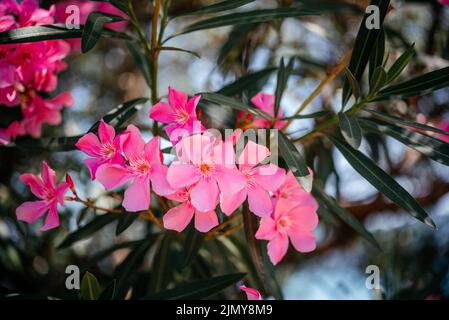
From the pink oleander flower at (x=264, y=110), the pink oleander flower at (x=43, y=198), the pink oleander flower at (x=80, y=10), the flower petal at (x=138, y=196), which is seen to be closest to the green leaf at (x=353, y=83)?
the pink oleander flower at (x=264, y=110)

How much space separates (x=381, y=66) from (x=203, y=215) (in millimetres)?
570

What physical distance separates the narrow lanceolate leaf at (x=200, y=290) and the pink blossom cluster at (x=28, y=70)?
662 millimetres

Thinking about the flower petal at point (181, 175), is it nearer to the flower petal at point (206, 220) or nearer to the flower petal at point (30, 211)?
the flower petal at point (206, 220)

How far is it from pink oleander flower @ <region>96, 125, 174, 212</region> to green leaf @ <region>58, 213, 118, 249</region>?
528 millimetres

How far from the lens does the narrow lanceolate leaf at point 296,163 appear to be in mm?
1233

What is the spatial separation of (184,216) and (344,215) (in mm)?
532

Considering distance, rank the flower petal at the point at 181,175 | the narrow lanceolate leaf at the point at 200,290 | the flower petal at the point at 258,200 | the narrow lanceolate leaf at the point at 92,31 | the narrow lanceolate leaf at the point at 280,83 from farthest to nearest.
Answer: the narrow lanceolate leaf at the point at 280,83
the narrow lanceolate leaf at the point at 200,290
the narrow lanceolate leaf at the point at 92,31
the flower petal at the point at 258,200
the flower petal at the point at 181,175

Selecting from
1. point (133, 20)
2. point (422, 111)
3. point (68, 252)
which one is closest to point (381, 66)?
point (133, 20)

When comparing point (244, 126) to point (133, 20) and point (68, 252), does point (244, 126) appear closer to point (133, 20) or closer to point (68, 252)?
point (133, 20)

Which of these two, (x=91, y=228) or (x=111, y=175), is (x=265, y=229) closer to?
(x=111, y=175)

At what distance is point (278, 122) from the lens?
161cm

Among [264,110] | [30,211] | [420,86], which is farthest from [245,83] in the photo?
[30,211]

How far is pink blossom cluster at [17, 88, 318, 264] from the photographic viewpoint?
3.83 ft

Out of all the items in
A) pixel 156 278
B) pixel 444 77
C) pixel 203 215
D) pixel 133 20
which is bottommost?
pixel 156 278
